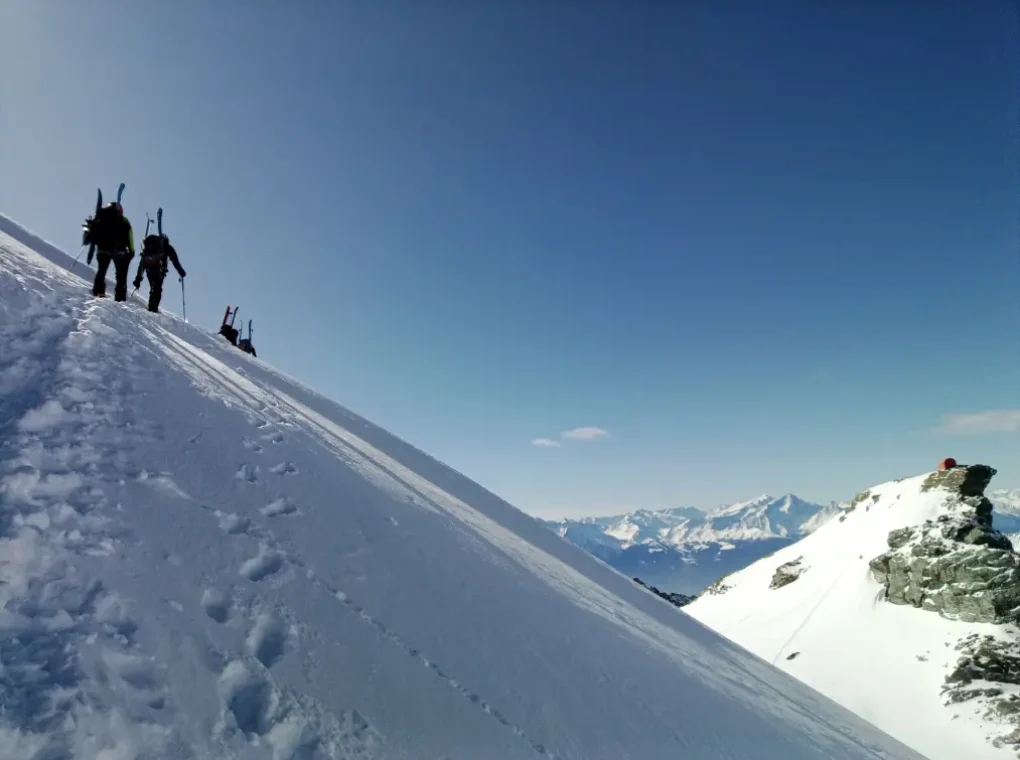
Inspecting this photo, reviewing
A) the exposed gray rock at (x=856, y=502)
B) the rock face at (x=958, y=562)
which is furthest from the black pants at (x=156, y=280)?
the exposed gray rock at (x=856, y=502)

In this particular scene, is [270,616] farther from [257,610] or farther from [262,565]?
[262,565]

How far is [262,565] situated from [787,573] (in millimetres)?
74988

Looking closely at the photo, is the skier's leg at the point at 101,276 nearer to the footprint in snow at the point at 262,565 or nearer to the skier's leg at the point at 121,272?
the skier's leg at the point at 121,272

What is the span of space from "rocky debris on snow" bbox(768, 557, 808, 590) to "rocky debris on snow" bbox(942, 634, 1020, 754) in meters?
24.4

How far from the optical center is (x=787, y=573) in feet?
218

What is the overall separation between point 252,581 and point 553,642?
3915mm

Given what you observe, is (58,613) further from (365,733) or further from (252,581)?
(365,733)

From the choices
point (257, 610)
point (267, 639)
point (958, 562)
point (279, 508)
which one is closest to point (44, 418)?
point (279, 508)

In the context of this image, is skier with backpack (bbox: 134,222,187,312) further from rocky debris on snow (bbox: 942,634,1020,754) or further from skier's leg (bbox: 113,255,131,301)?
rocky debris on snow (bbox: 942,634,1020,754)

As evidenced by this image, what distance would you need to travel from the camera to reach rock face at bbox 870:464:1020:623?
4216 cm

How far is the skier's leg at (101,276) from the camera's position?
1326 cm

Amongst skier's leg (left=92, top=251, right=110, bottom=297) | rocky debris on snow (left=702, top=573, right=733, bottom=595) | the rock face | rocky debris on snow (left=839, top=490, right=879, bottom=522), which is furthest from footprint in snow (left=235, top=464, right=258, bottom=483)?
rocky debris on snow (left=702, top=573, right=733, bottom=595)

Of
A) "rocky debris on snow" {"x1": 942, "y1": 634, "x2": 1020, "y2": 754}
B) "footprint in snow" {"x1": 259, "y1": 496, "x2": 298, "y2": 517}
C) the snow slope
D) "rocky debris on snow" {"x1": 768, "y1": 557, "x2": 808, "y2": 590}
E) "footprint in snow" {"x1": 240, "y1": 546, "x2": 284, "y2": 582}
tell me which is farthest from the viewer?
"rocky debris on snow" {"x1": 768, "y1": 557, "x2": 808, "y2": 590}

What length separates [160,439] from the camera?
6.83 m
